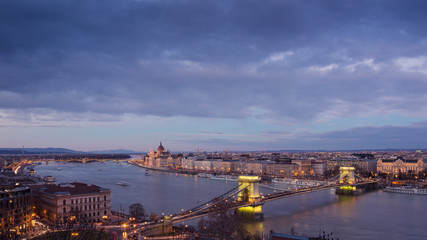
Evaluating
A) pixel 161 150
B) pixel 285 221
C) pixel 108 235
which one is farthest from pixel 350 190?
pixel 161 150

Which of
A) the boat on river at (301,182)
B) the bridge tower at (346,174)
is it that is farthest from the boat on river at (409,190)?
the boat on river at (301,182)

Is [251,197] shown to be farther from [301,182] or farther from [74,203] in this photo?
[301,182]

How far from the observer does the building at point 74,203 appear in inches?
546

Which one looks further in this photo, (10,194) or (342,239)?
(342,239)

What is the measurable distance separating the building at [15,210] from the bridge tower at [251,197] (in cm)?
941

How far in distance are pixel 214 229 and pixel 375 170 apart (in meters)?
39.0

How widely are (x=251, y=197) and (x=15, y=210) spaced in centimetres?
1091

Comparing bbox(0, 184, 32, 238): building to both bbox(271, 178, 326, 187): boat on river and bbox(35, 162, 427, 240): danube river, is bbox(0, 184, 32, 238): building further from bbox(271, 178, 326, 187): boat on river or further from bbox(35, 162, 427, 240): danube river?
bbox(271, 178, 326, 187): boat on river

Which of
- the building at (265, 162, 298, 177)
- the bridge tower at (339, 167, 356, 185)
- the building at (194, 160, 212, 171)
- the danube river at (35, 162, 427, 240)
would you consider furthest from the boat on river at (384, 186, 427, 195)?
the building at (194, 160, 212, 171)

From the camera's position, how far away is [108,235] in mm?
11148

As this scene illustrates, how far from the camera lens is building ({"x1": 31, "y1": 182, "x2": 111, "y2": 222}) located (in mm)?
13867

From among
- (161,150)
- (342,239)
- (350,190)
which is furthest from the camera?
(161,150)

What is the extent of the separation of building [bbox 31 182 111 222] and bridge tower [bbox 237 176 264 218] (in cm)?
666

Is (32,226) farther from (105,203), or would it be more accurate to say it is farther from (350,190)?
(350,190)
